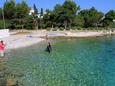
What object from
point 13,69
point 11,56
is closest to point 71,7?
point 11,56

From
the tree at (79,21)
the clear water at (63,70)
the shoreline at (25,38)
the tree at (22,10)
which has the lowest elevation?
the clear water at (63,70)

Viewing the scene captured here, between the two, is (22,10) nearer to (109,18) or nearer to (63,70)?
(109,18)

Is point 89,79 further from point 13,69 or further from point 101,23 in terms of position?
point 101,23

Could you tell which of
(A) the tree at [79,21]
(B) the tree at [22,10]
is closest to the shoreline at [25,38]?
(A) the tree at [79,21]

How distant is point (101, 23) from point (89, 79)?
113648 millimetres

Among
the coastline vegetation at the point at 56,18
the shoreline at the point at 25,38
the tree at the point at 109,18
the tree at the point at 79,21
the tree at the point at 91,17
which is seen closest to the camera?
the shoreline at the point at 25,38

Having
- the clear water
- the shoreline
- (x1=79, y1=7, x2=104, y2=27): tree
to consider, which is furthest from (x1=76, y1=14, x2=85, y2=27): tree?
the clear water

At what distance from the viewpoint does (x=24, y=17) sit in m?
121

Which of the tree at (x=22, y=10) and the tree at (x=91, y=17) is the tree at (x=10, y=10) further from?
the tree at (x=91, y=17)

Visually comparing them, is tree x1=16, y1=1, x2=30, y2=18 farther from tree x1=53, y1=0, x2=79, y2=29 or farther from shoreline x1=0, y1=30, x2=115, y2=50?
shoreline x1=0, y1=30, x2=115, y2=50

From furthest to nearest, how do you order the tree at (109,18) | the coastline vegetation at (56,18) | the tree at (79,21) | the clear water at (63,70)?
the tree at (109,18), the tree at (79,21), the coastline vegetation at (56,18), the clear water at (63,70)

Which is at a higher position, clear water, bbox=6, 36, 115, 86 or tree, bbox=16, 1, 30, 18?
tree, bbox=16, 1, 30, 18

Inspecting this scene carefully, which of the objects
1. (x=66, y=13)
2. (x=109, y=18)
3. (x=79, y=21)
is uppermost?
(x=66, y=13)

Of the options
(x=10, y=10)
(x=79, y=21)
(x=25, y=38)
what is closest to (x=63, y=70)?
(x=25, y=38)
